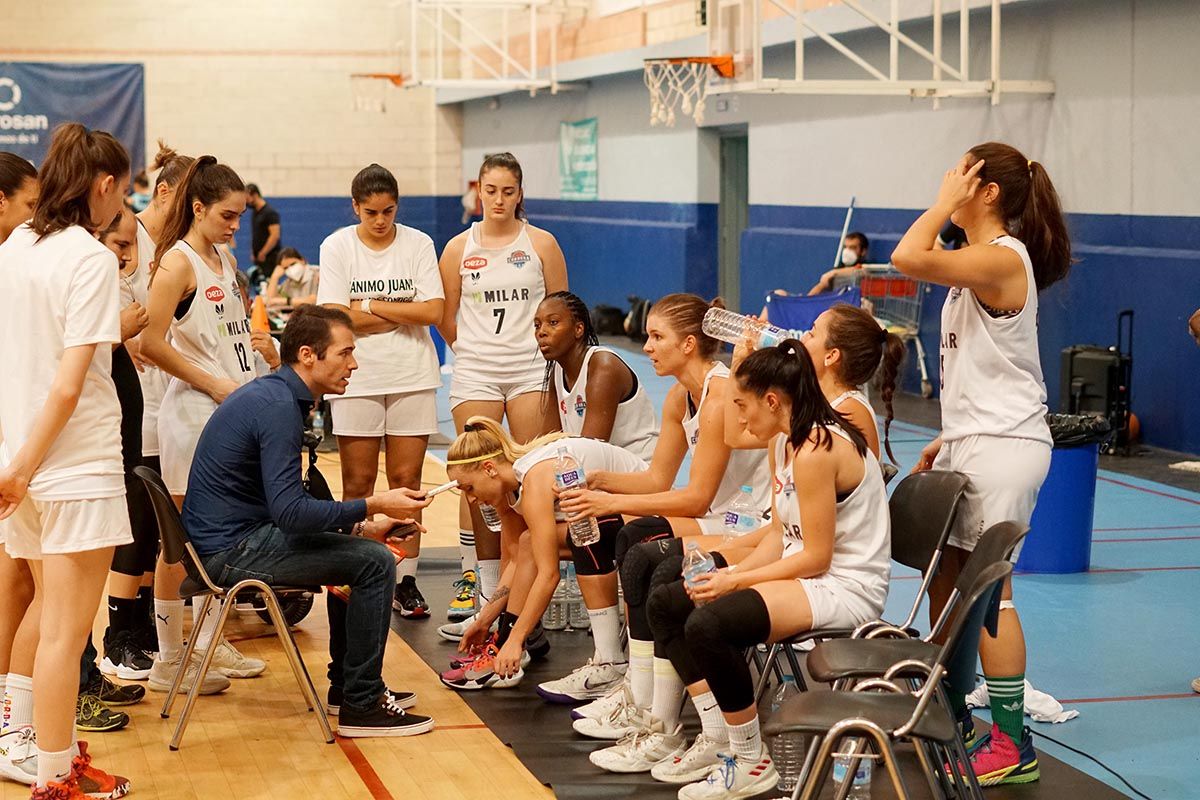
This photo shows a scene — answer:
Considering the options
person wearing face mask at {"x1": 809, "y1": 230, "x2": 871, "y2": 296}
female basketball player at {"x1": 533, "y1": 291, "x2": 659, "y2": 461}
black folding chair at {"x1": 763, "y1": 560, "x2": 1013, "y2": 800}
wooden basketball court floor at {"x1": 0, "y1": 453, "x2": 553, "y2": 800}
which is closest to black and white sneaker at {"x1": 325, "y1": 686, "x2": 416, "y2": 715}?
wooden basketball court floor at {"x1": 0, "y1": 453, "x2": 553, "y2": 800}

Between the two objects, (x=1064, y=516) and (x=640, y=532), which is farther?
(x=1064, y=516)

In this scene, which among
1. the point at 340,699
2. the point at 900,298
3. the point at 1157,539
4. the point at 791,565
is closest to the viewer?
the point at 791,565

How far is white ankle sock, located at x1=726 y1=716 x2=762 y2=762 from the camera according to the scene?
11.8 feet

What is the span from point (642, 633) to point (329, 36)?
60.4ft

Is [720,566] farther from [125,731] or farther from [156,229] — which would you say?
[156,229]

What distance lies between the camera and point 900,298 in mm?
11172

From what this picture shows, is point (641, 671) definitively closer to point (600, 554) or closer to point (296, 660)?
point (600, 554)

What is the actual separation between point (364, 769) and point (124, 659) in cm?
129

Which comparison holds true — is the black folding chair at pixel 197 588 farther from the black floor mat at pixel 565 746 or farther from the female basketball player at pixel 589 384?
the female basketball player at pixel 589 384

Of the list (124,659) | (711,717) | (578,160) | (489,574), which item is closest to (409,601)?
(489,574)

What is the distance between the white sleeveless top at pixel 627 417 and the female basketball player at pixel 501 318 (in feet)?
1.29

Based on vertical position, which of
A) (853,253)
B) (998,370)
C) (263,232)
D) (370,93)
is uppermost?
(370,93)

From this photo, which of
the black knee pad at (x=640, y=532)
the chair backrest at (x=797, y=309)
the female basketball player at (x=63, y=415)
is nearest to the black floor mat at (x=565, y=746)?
the black knee pad at (x=640, y=532)

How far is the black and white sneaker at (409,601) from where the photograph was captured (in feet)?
18.5
